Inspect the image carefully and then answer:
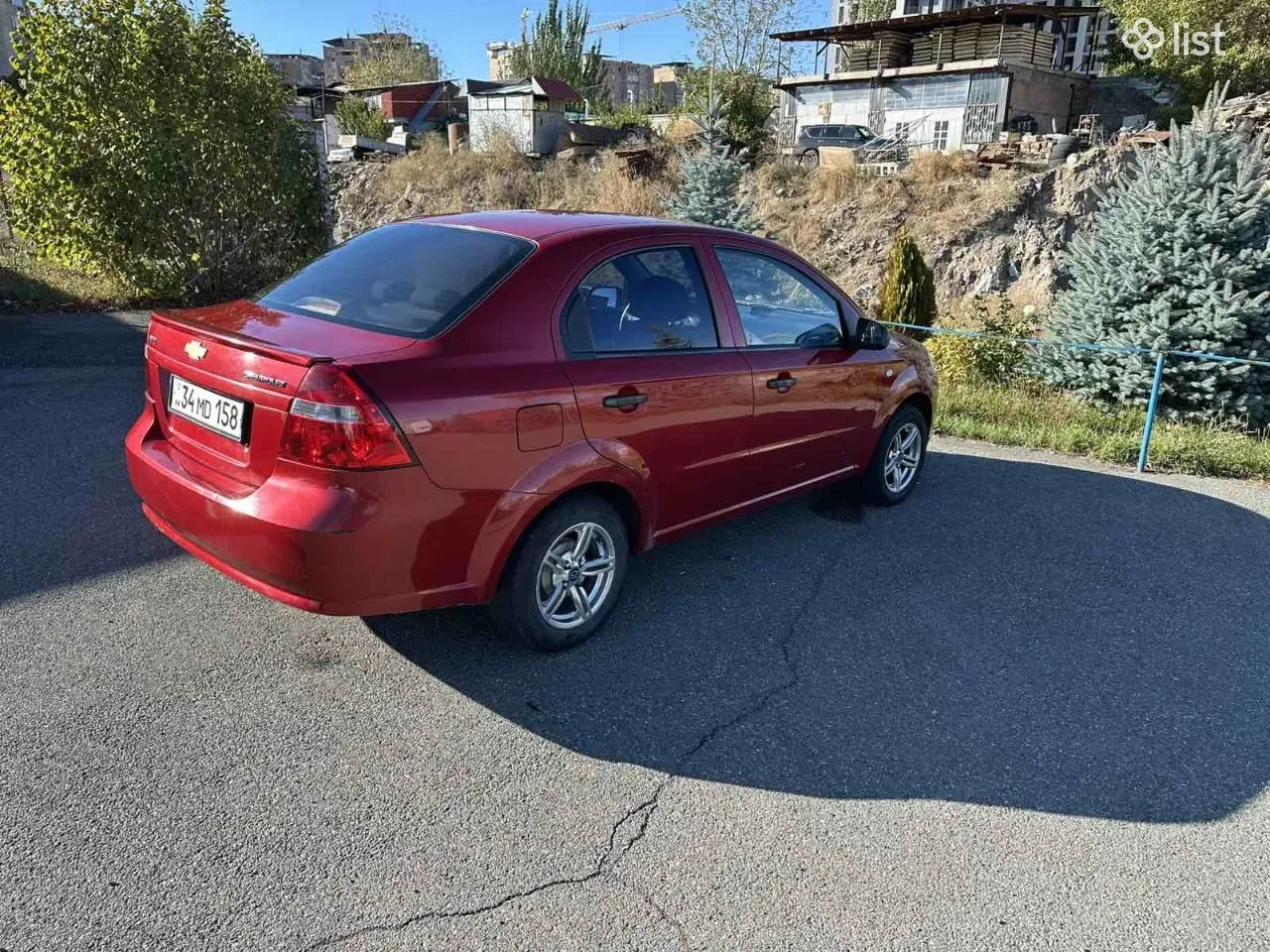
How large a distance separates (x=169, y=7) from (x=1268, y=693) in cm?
1330

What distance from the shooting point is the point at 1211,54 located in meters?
32.8

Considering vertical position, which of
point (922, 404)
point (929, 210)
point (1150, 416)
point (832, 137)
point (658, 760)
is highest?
point (832, 137)

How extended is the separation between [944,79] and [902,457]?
34.4 metres

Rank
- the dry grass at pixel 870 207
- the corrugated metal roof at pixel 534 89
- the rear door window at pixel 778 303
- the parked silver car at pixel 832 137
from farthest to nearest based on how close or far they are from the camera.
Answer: the corrugated metal roof at pixel 534 89 < the parked silver car at pixel 832 137 < the dry grass at pixel 870 207 < the rear door window at pixel 778 303

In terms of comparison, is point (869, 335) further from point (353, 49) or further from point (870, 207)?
point (353, 49)

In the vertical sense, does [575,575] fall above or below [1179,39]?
below

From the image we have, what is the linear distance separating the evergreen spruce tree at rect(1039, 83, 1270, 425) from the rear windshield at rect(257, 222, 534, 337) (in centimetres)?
691

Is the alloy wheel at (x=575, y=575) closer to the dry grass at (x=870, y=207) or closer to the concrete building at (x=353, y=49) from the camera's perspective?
the dry grass at (x=870, y=207)

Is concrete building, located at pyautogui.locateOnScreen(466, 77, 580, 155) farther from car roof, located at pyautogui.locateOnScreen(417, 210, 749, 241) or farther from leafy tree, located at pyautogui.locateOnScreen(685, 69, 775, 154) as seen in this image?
car roof, located at pyautogui.locateOnScreen(417, 210, 749, 241)

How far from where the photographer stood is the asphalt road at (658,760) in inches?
92.3

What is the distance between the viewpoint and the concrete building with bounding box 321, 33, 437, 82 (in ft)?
200

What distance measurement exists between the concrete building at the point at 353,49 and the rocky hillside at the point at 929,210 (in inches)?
1625

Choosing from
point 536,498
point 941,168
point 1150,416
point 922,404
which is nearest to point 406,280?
point 536,498

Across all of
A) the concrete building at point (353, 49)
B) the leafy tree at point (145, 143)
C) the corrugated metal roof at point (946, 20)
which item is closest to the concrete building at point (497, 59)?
the concrete building at point (353, 49)
